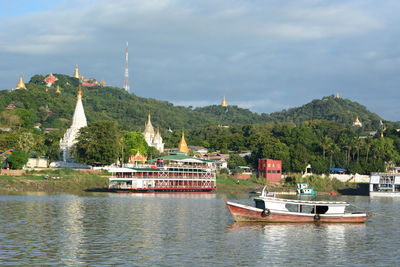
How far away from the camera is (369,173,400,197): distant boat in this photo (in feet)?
461

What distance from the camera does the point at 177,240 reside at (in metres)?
46.5

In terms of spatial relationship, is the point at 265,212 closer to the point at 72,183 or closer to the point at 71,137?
the point at 72,183

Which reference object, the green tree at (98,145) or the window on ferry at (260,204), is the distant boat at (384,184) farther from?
→ the window on ferry at (260,204)

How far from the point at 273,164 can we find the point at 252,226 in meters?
95.9

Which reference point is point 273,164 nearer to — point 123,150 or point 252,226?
point 123,150

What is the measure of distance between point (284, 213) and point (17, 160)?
74.2 m

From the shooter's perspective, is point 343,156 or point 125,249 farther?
point 343,156

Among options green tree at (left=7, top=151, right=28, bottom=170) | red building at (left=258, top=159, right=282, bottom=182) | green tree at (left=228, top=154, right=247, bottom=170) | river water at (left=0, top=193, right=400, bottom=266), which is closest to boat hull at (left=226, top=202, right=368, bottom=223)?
river water at (left=0, top=193, right=400, bottom=266)

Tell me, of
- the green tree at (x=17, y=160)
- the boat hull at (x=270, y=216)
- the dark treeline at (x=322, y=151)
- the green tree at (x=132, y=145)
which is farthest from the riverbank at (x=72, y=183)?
the boat hull at (x=270, y=216)

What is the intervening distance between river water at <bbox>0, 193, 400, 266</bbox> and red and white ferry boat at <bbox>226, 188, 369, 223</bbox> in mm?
1014

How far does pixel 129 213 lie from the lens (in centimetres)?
6731

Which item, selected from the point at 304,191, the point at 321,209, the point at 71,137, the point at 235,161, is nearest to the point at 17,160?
the point at 71,137

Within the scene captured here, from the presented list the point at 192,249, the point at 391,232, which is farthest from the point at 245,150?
the point at 192,249

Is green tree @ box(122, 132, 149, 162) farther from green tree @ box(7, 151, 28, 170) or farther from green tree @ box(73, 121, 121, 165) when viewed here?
green tree @ box(7, 151, 28, 170)
